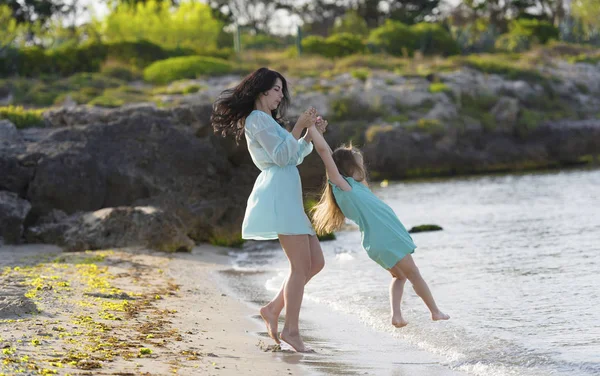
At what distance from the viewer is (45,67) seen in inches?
1244

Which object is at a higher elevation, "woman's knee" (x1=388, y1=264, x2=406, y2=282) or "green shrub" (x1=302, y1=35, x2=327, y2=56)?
"green shrub" (x1=302, y1=35, x2=327, y2=56)

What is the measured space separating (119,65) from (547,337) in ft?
89.6

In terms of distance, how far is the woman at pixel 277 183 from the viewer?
5.60 m

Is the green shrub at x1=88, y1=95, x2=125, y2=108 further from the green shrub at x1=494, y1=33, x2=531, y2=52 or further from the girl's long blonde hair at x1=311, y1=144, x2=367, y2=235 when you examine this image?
the green shrub at x1=494, y1=33, x2=531, y2=52

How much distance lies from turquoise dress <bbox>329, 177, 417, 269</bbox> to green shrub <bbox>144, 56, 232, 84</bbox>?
2395 centimetres

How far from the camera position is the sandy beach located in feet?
15.5

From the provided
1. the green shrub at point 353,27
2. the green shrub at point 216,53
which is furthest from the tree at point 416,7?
the green shrub at point 216,53

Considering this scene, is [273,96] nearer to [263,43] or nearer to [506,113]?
[506,113]

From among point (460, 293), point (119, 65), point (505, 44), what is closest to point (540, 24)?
point (505, 44)

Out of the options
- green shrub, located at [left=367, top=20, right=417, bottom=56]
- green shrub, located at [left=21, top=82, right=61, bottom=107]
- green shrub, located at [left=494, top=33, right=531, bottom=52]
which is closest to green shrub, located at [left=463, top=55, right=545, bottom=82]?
green shrub, located at [left=367, top=20, right=417, bottom=56]

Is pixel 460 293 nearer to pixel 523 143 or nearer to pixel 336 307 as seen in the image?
pixel 336 307

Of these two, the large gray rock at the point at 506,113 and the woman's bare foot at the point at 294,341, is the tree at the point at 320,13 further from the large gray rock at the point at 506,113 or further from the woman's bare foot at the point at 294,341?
the woman's bare foot at the point at 294,341

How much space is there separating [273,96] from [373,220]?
1032mm

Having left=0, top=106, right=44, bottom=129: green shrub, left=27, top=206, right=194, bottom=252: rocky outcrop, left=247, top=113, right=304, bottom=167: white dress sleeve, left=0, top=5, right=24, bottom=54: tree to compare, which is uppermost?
left=0, top=5, right=24, bottom=54: tree
